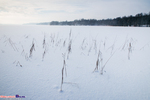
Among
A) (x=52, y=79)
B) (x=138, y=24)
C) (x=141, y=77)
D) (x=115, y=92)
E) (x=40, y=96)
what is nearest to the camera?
(x=40, y=96)

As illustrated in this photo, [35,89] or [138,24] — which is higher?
[138,24]

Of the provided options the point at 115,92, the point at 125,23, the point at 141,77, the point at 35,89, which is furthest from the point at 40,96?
the point at 125,23

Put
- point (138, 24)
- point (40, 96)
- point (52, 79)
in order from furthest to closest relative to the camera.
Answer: point (138, 24) → point (52, 79) → point (40, 96)

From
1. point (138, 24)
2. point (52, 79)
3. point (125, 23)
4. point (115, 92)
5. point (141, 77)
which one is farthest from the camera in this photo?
point (125, 23)

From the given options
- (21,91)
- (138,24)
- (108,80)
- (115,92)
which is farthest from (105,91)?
(138,24)

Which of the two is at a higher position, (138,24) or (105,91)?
(138,24)

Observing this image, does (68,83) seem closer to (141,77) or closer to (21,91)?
(21,91)

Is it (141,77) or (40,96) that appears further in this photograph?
(141,77)

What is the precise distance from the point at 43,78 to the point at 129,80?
45.4 inches

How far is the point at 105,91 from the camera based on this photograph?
81 centimetres

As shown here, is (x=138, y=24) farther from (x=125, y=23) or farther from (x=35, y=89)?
(x=35, y=89)

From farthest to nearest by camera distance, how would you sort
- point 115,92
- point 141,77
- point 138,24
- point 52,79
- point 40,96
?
point 138,24 → point 141,77 → point 52,79 → point 115,92 → point 40,96

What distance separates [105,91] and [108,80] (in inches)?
8.8

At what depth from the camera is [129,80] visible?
101 cm
